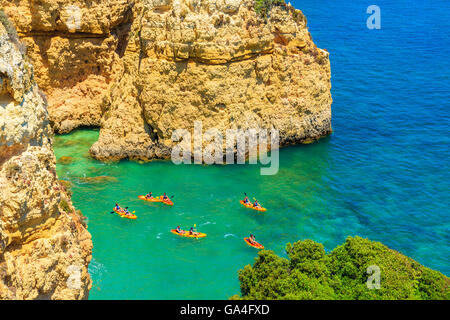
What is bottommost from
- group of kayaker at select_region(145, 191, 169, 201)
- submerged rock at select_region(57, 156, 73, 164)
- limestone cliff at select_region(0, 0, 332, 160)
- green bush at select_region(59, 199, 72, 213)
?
group of kayaker at select_region(145, 191, 169, 201)

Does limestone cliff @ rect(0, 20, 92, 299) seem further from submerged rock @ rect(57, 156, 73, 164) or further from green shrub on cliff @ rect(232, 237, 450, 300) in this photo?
submerged rock @ rect(57, 156, 73, 164)

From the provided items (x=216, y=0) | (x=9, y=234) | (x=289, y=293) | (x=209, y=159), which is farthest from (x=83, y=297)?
(x=216, y=0)

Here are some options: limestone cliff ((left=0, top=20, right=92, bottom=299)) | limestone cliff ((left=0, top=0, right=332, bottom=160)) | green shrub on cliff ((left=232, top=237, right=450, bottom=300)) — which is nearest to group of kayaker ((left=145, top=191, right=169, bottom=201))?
limestone cliff ((left=0, top=0, right=332, bottom=160))

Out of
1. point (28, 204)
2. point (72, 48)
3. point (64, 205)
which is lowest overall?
point (64, 205)

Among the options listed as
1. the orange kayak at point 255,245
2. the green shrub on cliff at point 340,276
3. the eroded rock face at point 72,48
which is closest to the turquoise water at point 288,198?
the orange kayak at point 255,245

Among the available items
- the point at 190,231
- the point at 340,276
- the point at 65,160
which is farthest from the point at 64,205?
the point at 65,160

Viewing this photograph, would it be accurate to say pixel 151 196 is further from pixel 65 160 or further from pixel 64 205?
pixel 64 205

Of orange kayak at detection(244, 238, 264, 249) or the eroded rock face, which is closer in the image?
orange kayak at detection(244, 238, 264, 249)
